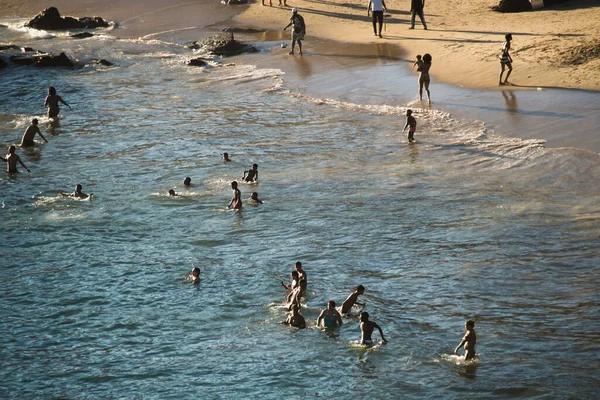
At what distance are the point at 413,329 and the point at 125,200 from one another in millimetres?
10031

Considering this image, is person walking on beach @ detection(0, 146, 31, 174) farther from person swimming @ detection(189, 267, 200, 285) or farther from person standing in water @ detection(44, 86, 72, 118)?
person swimming @ detection(189, 267, 200, 285)

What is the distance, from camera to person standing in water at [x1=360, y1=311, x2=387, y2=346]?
1368cm

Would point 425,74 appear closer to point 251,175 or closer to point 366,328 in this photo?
point 251,175

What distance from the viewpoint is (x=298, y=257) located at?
17297mm

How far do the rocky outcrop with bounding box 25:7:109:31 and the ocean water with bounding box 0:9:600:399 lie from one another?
17.6 meters

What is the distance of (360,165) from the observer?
2214 centimetres

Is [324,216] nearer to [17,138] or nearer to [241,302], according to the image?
[241,302]

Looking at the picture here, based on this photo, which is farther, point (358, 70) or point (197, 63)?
point (197, 63)

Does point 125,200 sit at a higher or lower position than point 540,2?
lower

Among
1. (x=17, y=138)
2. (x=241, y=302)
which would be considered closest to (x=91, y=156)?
(x=17, y=138)

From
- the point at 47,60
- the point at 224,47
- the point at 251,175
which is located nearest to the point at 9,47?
the point at 47,60

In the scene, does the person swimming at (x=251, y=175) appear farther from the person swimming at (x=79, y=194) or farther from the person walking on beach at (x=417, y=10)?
the person walking on beach at (x=417, y=10)

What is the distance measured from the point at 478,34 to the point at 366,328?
21.6m

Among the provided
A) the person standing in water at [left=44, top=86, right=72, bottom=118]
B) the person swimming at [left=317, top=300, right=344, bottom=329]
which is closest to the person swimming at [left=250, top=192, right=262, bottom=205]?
the person swimming at [left=317, top=300, right=344, bottom=329]
